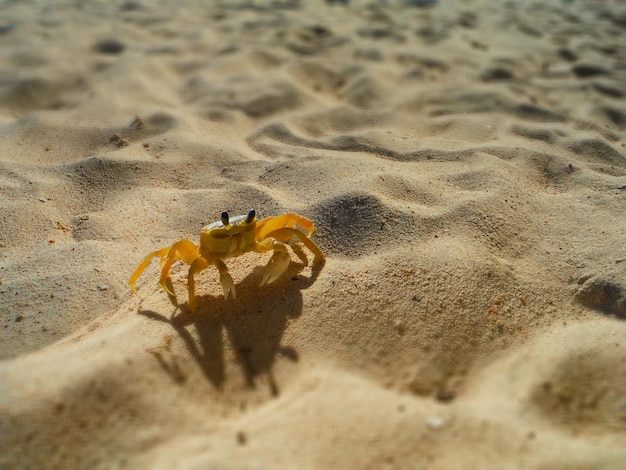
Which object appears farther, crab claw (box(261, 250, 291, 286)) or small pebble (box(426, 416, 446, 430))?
crab claw (box(261, 250, 291, 286))

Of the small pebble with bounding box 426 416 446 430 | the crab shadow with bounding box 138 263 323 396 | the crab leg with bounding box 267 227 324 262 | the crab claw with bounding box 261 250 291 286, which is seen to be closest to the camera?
the small pebble with bounding box 426 416 446 430

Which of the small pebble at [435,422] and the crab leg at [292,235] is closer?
the small pebble at [435,422]

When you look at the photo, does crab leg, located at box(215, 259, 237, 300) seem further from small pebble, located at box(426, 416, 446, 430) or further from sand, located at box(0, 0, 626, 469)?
small pebble, located at box(426, 416, 446, 430)

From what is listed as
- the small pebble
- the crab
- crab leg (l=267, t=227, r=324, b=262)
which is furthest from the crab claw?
the small pebble

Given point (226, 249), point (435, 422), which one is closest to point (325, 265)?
point (226, 249)

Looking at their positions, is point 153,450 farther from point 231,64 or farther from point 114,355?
point 231,64

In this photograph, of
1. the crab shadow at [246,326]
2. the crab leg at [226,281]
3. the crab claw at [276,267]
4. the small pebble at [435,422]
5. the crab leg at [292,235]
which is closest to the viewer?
the small pebble at [435,422]

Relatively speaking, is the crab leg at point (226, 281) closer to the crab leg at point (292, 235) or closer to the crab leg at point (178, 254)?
the crab leg at point (178, 254)

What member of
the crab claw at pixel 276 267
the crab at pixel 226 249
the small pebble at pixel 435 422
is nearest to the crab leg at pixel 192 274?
the crab at pixel 226 249
